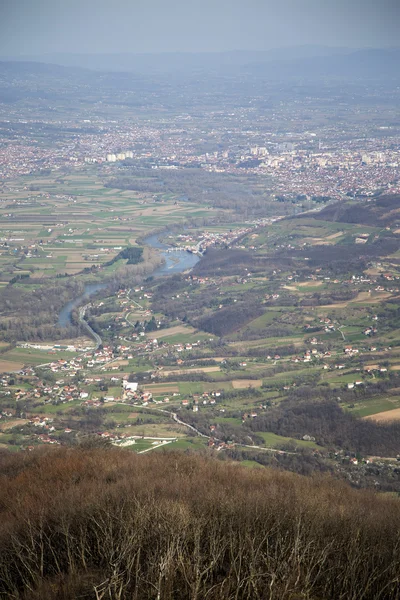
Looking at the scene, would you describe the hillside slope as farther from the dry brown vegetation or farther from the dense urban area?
the dry brown vegetation

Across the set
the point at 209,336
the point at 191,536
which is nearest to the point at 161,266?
the point at 209,336

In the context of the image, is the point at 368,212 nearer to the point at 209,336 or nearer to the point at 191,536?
the point at 209,336

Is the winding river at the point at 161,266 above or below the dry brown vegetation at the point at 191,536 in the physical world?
below

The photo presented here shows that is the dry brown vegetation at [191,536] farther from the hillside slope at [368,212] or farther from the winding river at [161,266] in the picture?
the hillside slope at [368,212]

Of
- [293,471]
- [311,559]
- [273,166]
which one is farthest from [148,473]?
[273,166]

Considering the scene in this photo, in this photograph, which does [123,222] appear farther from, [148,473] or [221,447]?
[148,473]

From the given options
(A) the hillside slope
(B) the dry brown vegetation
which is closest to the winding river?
(A) the hillside slope

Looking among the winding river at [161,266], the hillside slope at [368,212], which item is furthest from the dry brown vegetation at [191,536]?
the hillside slope at [368,212]
